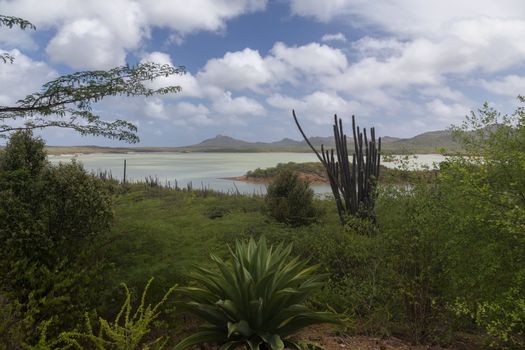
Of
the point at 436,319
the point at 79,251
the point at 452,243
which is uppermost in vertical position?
the point at 452,243

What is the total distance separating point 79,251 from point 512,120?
669 centimetres

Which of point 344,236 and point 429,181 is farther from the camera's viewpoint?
point 344,236

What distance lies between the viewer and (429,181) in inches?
282

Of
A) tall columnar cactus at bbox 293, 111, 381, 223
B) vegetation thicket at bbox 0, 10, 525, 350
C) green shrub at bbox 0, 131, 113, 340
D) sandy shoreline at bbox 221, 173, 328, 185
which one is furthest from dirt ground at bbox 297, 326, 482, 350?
sandy shoreline at bbox 221, 173, 328, 185

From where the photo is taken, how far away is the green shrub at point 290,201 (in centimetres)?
1185

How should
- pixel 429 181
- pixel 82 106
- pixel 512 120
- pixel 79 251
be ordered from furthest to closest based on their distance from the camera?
1. pixel 82 106
2. pixel 429 181
3. pixel 79 251
4. pixel 512 120

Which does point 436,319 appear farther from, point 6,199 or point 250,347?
point 6,199

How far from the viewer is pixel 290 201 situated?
11.9 metres

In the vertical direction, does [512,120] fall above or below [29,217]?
above

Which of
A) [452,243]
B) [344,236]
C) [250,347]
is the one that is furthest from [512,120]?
[250,347]

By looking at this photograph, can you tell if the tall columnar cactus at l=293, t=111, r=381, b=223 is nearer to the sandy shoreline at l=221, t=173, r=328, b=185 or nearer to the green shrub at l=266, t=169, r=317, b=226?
the green shrub at l=266, t=169, r=317, b=226

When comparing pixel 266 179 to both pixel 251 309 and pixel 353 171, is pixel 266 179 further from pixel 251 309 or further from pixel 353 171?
pixel 251 309

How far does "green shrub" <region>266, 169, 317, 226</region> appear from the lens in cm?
1185

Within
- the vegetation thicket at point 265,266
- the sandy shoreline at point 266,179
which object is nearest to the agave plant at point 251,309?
the vegetation thicket at point 265,266
